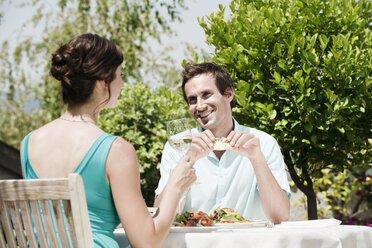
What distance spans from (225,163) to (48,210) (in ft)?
6.42

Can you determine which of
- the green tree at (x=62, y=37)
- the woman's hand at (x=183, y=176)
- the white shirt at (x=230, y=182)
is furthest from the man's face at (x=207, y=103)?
the green tree at (x=62, y=37)

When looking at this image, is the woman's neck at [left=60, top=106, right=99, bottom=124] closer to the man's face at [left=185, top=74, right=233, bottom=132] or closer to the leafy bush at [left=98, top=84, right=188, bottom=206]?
the man's face at [left=185, top=74, right=233, bottom=132]

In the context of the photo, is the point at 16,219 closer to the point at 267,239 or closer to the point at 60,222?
the point at 60,222

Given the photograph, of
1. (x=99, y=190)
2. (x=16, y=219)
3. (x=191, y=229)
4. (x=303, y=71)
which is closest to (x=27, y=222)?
(x=16, y=219)

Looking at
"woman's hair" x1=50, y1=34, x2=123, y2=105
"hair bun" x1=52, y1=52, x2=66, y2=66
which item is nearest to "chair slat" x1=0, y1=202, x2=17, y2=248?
"woman's hair" x1=50, y1=34, x2=123, y2=105

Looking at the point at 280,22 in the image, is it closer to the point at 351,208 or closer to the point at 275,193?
the point at 275,193

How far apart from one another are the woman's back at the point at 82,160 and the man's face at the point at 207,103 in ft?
5.61

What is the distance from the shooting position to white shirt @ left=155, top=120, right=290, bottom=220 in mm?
3578

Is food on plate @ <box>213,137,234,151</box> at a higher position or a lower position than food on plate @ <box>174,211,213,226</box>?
higher

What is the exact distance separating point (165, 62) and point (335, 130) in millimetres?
8568

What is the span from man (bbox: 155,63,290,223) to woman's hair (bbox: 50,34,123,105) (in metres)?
0.80

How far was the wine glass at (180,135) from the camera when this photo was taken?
262 cm

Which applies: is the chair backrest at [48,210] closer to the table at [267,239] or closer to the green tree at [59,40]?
the table at [267,239]

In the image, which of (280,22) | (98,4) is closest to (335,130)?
(280,22)
